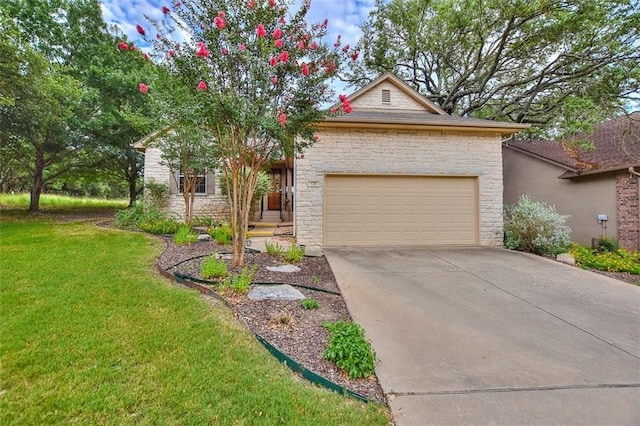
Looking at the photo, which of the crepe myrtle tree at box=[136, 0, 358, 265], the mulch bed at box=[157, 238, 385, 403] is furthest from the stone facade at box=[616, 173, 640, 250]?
the crepe myrtle tree at box=[136, 0, 358, 265]

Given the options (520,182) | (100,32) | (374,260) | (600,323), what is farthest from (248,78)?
(100,32)

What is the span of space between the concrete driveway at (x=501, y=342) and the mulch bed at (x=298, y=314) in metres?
0.22

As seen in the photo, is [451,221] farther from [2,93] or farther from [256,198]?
[2,93]

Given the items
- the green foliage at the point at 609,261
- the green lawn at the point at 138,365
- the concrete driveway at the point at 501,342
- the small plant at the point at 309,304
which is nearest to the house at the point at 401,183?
the green foliage at the point at 609,261

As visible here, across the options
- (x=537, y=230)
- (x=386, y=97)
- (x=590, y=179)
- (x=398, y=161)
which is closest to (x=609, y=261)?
(x=537, y=230)

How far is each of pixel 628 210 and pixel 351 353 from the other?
31.2 feet

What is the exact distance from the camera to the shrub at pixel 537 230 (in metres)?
6.85

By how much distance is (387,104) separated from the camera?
10039mm

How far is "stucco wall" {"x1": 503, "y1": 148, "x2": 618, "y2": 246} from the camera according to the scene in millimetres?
8156

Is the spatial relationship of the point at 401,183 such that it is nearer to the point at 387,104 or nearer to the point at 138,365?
the point at 387,104

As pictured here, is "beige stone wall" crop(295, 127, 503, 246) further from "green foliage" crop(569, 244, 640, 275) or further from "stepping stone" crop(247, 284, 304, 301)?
"stepping stone" crop(247, 284, 304, 301)

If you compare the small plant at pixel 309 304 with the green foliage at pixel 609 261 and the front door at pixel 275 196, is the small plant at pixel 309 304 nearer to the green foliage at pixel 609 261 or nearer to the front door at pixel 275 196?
the green foliage at pixel 609 261

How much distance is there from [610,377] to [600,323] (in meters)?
1.35

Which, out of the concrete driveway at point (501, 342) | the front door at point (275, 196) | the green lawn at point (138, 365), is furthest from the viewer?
the front door at point (275, 196)
